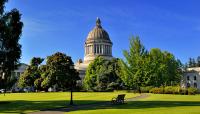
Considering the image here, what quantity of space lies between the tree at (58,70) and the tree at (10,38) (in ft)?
163

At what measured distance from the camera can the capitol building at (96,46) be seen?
18962 cm

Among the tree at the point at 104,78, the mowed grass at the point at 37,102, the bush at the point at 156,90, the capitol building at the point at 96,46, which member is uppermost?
the capitol building at the point at 96,46

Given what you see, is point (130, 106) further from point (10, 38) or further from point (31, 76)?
point (31, 76)

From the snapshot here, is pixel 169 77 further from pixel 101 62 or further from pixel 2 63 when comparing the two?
pixel 2 63

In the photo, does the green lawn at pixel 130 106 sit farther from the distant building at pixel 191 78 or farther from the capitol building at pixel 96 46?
the capitol building at pixel 96 46

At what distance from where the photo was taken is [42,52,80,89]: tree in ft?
341

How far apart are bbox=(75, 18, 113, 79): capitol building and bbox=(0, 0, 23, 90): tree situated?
13720 centimetres

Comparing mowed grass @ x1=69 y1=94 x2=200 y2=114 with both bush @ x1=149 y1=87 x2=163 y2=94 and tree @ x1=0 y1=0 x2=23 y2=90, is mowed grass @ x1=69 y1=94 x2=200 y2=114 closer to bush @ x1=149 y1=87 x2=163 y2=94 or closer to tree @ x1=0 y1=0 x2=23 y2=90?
tree @ x1=0 y1=0 x2=23 y2=90

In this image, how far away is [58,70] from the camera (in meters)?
105

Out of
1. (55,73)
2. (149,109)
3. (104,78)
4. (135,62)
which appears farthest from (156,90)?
(149,109)

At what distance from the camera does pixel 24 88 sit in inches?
5551

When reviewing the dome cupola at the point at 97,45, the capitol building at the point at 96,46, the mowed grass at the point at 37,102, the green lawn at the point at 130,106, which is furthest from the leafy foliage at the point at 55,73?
the dome cupola at the point at 97,45

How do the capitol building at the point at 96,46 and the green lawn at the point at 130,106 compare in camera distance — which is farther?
the capitol building at the point at 96,46

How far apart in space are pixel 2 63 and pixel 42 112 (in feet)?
59.8
